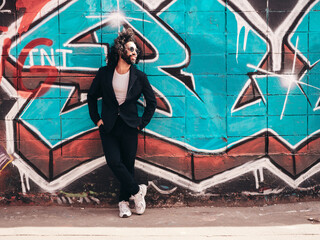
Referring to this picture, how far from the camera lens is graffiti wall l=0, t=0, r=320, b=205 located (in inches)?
188

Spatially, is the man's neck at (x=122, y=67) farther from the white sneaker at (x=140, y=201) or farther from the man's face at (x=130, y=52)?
the white sneaker at (x=140, y=201)

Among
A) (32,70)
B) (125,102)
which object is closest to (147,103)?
(125,102)

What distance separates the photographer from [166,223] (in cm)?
437

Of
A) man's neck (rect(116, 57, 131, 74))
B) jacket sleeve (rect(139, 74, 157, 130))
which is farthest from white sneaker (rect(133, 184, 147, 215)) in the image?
man's neck (rect(116, 57, 131, 74))

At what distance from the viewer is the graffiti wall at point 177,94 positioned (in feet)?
15.7

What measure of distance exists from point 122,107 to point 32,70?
1.20 metres

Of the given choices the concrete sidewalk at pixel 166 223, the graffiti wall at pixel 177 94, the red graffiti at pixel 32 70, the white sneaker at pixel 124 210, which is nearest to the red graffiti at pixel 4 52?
the graffiti wall at pixel 177 94

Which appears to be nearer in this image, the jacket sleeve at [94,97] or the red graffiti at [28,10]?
the jacket sleeve at [94,97]

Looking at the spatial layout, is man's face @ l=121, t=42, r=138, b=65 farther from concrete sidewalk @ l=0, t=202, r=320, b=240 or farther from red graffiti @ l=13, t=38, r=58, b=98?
concrete sidewalk @ l=0, t=202, r=320, b=240

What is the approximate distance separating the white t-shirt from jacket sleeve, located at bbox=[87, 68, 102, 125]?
0.62 feet

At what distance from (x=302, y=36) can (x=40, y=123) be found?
3161 mm

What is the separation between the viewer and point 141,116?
488 cm

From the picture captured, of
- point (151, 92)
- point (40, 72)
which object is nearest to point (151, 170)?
point (151, 92)

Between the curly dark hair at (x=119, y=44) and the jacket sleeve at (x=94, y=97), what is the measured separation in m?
0.19
